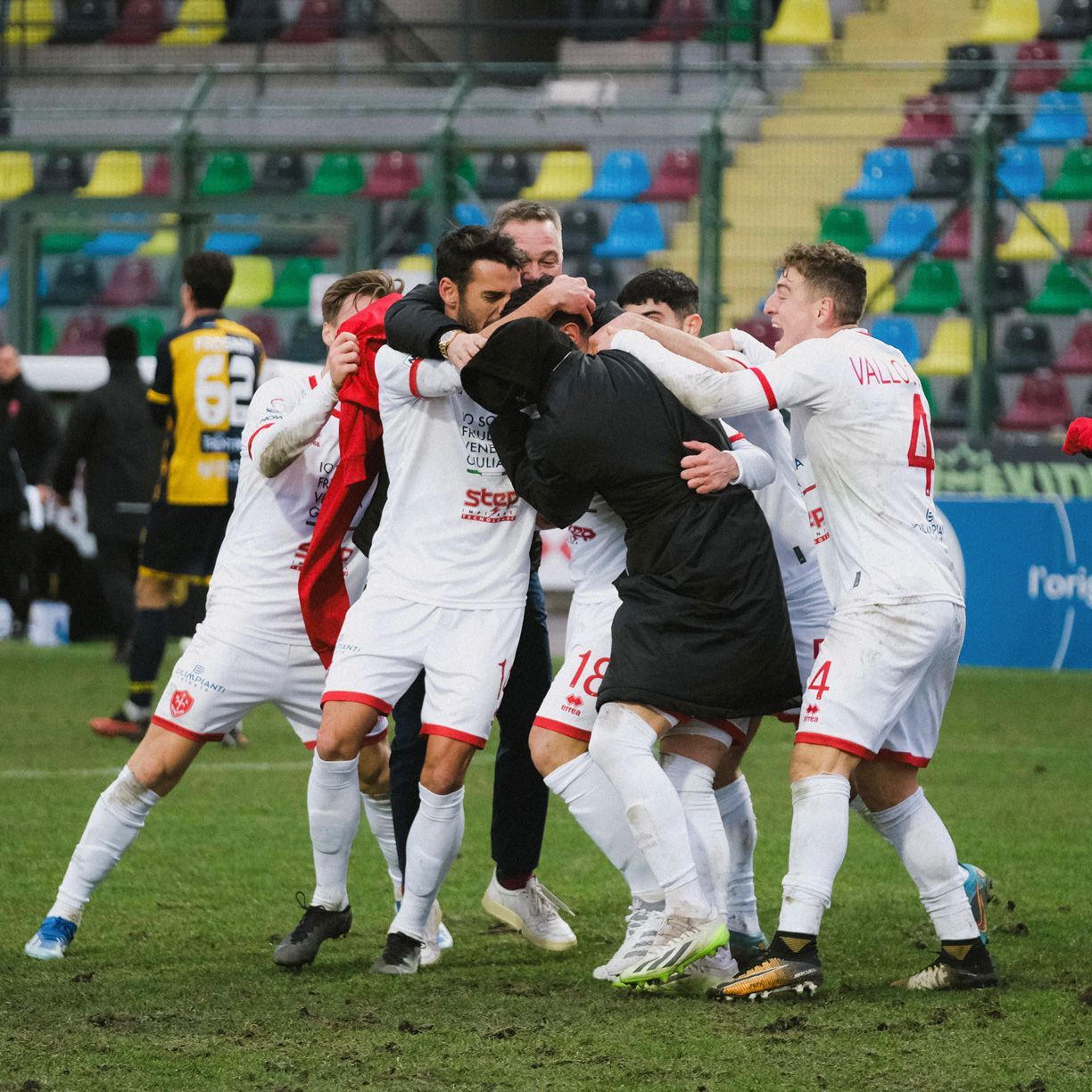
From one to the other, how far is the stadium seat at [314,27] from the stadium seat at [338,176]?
3.29 m

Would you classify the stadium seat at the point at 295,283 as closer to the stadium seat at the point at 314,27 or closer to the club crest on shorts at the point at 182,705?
the stadium seat at the point at 314,27

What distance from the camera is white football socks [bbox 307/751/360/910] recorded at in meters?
5.34

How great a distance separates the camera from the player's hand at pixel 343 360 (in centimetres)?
527

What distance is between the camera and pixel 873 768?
518 centimetres

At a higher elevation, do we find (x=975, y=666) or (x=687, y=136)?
(x=687, y=136)

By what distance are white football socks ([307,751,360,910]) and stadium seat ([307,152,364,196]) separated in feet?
41.0

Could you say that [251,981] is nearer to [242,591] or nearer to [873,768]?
[242,591]

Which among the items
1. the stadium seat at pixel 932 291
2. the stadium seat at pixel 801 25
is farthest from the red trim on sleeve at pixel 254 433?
the stadium seat at pixel 801 25

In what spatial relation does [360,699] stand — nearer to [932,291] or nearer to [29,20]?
[932,291]

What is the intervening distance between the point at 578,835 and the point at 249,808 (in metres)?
1.45

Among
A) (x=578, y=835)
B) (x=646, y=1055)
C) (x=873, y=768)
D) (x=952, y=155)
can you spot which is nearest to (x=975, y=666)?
(x=952, y=155)

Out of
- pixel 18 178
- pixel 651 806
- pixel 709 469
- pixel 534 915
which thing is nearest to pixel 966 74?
pixel 18 178

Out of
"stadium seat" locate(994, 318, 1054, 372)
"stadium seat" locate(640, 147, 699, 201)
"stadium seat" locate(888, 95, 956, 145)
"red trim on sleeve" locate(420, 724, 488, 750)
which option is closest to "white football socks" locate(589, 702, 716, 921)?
"red trim on sleeve" locate(420, 724, 488, 750)

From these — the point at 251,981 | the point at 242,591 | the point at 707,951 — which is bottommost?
the point at 251,981
